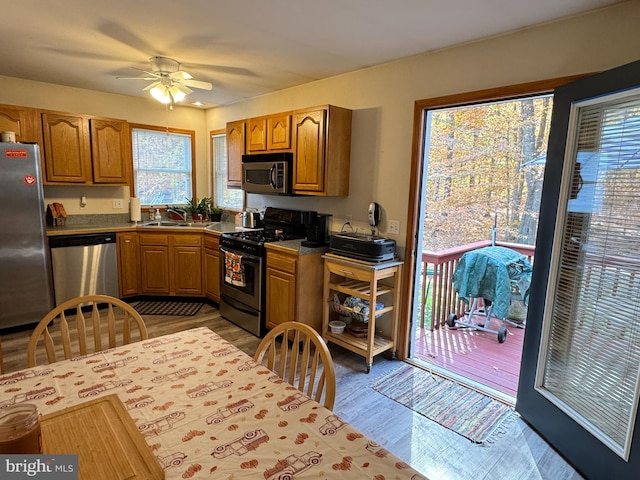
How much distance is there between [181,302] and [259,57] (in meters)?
3.00

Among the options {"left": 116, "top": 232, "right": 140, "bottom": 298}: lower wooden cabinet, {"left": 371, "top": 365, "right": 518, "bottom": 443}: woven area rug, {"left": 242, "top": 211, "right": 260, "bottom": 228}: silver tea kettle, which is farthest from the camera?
{"left": 242, "top": 211, "right": 260, "bottom": 228}: silver tea kettle

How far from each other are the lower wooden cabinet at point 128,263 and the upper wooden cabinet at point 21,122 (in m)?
1.28

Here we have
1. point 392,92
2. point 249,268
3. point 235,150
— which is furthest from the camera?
point 235,150

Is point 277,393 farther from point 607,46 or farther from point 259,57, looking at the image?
point 259,57

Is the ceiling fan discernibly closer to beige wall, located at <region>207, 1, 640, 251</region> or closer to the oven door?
beige wall, located at <region>207, 1, 640, 251</region>

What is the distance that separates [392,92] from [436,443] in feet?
8.52

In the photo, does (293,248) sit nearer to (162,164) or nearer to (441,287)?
(441,287)

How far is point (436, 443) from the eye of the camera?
218 centimetres

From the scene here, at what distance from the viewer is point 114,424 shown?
39.5 inches

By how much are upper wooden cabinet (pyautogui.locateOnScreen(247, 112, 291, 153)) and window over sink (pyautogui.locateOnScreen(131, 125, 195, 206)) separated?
168 centimetres

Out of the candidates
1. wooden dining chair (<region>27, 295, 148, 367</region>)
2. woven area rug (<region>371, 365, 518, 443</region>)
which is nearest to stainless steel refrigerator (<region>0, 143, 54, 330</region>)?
wooden dining chair (<region>27, 295, 148, 367</region>)

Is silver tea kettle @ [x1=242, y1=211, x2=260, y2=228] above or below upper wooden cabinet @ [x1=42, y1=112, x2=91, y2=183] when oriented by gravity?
below

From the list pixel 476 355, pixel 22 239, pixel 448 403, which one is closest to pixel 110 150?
pixel 22 239

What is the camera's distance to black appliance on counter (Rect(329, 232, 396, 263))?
2.91m
